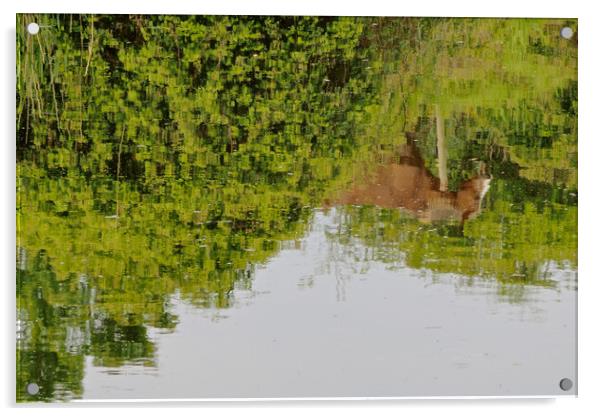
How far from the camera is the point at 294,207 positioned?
12.1 ft

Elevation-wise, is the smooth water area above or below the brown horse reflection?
below

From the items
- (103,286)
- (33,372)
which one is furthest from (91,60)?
(33,372)

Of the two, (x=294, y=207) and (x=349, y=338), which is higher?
(x=294, y=207)

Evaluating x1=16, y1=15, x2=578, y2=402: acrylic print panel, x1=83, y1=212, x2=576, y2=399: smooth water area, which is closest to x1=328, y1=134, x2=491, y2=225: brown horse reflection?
x1=16, y1=15, x2=578, y2=402: acrylic print panel

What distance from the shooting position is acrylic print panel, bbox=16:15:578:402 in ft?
12.0

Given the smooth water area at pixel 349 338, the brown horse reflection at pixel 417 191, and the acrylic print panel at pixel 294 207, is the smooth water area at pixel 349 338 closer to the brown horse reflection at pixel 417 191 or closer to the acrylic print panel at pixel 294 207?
the acrylic print panel at pixel 294 207

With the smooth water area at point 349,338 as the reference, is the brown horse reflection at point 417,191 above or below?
above

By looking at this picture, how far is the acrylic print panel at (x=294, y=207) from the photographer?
12.0 ft

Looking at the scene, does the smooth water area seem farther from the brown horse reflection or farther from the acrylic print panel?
the brown horse reflection

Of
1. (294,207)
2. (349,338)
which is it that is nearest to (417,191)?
(294,207)

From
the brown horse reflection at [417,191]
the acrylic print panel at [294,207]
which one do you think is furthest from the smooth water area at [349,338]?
the brown horse reflection at [417,191]

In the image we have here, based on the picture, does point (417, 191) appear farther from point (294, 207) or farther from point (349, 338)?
point (349, 338)

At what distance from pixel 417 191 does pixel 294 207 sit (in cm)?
48
